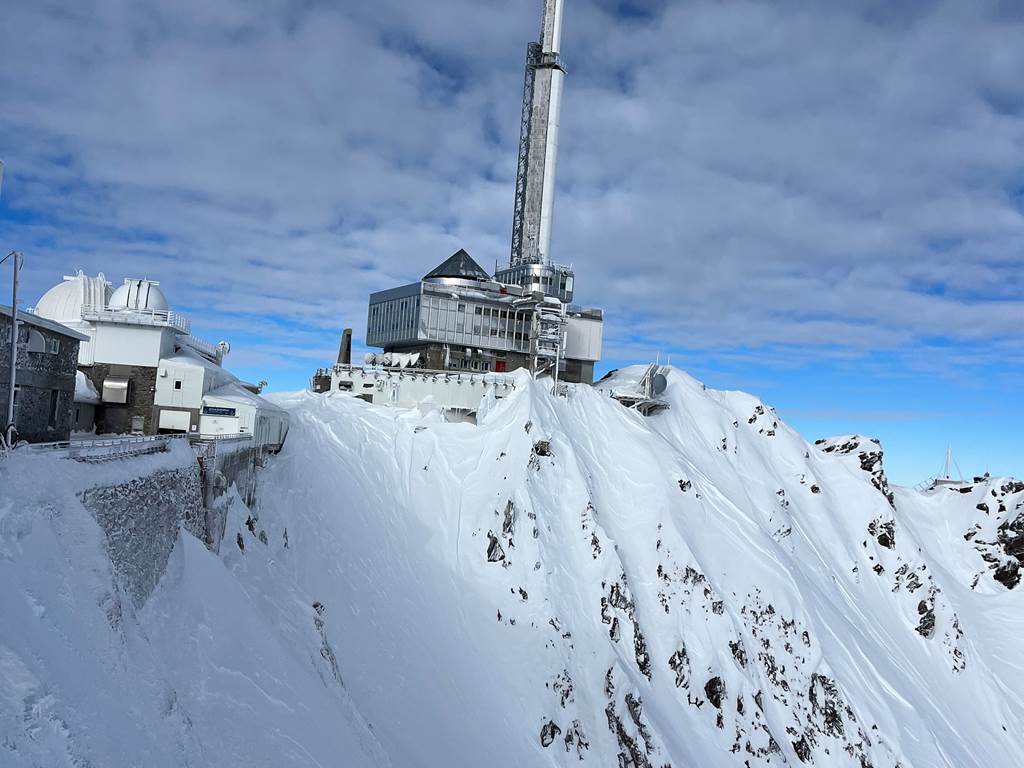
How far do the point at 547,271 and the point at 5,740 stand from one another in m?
67.5

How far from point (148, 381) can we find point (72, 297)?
1073 cm

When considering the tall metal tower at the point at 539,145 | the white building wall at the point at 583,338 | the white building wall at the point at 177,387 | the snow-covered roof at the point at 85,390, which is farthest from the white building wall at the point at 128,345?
the tall metal tower at the point at 539,145

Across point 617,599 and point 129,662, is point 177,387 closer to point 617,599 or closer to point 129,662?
point 129,662

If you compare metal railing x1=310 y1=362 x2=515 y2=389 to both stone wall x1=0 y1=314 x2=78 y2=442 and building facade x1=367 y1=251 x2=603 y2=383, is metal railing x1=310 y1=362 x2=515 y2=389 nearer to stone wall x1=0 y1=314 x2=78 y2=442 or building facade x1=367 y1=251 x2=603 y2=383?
building facade x1=367 y1=251 x2=603 y2=383

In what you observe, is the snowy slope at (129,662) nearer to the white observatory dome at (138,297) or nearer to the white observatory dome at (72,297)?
the white observatory dome at (138,297)

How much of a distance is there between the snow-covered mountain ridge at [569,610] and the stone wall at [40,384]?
281 inches

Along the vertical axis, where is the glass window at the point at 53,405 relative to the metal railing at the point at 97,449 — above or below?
above

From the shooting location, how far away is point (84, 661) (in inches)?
506

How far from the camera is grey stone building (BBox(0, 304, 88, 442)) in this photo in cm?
2325

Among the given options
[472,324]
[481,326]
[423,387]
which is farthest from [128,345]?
[481,326]

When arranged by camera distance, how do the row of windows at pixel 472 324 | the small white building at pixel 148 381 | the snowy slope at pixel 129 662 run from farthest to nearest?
the row of windows at pixel 472 324, the small white building at pixel 148 381, the snowy slope at pixel 129 662

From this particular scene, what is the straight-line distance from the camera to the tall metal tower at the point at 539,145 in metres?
81.2

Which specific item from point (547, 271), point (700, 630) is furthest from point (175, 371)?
point (547, 271)

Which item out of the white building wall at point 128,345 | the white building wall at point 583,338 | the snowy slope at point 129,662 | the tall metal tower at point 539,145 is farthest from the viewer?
the tall metal tower at point 539,145
